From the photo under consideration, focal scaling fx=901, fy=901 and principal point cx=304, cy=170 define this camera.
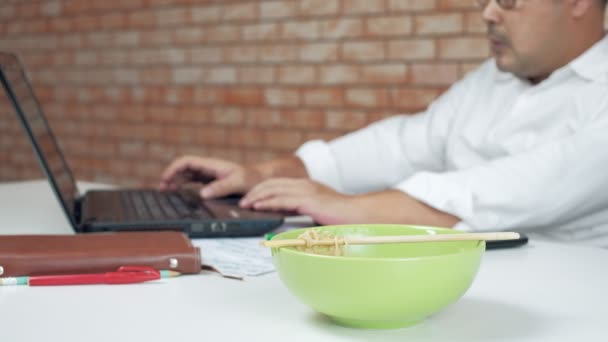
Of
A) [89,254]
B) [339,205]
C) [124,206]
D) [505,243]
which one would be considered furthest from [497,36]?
[89,254]

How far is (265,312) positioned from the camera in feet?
2.83

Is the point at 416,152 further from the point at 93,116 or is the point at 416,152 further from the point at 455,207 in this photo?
the point at 93,116

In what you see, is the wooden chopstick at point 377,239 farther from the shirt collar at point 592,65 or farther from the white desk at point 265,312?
the shirt collar at point 592,65

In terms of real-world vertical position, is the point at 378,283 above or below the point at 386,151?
above

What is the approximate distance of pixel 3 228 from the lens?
4.71ft

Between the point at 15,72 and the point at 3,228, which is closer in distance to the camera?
the point at 3,228

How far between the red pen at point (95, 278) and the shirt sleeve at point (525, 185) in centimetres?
63

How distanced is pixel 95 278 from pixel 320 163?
1.09m

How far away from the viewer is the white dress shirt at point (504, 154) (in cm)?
148

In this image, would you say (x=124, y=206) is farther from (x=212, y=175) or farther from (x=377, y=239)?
(x=377, y=239)

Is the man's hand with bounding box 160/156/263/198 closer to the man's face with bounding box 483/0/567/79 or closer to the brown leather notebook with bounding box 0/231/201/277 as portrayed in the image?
the man's face with bounding box 483/0/567/79

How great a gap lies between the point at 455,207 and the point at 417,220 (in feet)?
0.21

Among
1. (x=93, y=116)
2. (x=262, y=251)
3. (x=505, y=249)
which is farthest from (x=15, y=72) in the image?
(x=93, y=116)

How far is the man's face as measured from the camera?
175cm
